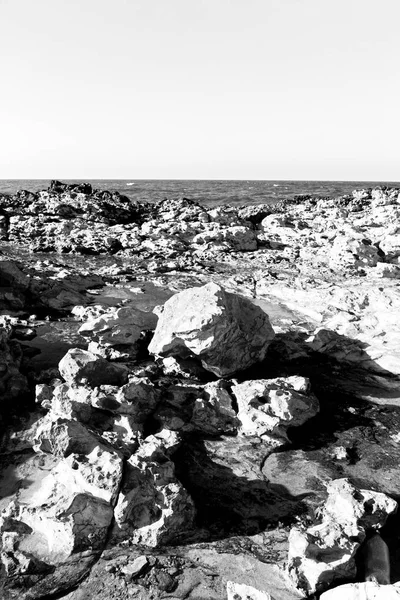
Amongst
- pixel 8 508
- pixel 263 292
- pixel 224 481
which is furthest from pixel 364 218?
pixel 8 508

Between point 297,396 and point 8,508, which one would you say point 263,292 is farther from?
point 8,508

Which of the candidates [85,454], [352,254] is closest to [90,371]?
[85,454]

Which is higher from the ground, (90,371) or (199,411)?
(90,371)

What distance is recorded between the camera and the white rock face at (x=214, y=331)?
28.8 ft

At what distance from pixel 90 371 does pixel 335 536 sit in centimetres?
497

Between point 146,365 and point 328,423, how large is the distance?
3.96 m

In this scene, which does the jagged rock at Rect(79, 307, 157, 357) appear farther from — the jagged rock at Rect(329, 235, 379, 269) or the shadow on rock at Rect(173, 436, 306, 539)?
the jagged rock at Rect(329, 235, 379, 269)

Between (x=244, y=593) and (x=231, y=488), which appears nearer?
(x=244, y=593)

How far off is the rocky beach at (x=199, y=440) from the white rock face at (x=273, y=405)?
30 millimetres

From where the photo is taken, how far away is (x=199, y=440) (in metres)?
7.36

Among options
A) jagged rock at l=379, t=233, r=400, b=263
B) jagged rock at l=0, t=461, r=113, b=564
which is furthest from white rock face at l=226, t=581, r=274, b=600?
jagged rock at l=379, t=233, r=400, b=263

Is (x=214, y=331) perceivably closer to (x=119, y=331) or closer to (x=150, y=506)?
(x=119, y=331)

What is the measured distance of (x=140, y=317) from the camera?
412 inches

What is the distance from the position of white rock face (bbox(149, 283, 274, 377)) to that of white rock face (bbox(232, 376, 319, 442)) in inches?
39.9
